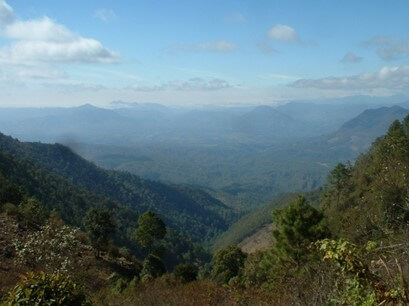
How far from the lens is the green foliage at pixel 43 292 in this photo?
666cm

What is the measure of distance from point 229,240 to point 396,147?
84396mm

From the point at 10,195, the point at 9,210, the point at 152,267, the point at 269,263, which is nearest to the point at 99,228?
the point at 152,267

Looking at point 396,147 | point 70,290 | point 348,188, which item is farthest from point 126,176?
point 70,290

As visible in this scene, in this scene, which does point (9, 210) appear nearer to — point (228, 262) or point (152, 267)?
point (152, 267)

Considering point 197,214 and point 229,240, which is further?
point 197,214

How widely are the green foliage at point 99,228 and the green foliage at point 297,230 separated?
1245 centimetres

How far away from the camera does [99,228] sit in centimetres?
2623

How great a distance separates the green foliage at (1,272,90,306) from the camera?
21.9ft

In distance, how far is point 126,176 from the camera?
527 feet

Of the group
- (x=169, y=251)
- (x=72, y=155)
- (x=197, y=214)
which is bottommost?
(x=197, y=214)

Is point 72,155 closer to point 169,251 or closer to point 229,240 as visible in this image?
point 229,240

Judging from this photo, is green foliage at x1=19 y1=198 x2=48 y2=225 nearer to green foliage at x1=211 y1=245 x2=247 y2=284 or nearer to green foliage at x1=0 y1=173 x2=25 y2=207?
green foliage at x1=0 y1=173 x2=25 y2=207

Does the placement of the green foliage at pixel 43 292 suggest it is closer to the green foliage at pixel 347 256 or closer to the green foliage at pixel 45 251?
the green foliage at pixel 347 256

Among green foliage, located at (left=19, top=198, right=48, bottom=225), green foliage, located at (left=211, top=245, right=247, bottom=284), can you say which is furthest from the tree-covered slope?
green foliage, located at (left=19, top=198, right=48, bottom=225)
